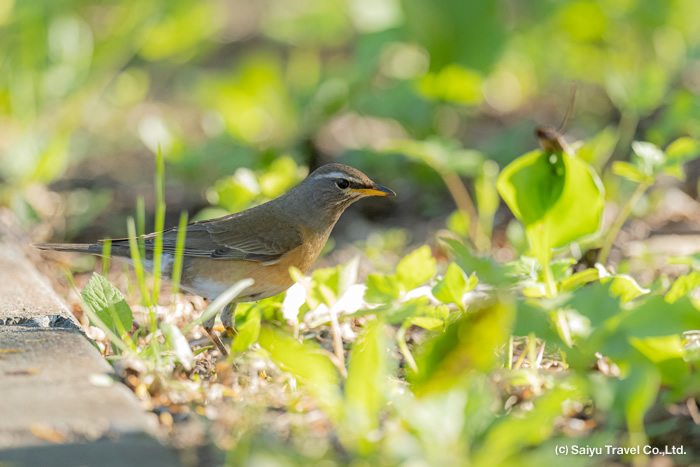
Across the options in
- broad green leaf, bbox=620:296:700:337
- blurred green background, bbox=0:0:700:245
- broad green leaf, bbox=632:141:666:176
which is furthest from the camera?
blurred green background, bbox=0:0:700:245

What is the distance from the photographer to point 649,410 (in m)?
2.89

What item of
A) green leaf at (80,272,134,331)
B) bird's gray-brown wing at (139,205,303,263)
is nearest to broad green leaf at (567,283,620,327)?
green leaf at (80,272,134,331)

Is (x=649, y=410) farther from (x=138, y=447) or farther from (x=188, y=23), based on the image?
(x=188, y=23)

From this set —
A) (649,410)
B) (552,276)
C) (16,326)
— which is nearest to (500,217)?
(552,276)

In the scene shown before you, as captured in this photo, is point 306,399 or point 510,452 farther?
point 306,399

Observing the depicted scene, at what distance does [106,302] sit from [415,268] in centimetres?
132

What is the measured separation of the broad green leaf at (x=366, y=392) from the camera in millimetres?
2346

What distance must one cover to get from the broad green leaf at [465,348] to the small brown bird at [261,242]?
1684mm

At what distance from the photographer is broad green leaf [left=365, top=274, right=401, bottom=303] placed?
3.26 meters

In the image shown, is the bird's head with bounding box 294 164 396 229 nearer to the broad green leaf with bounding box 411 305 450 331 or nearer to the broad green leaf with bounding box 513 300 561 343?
the broad green leaf with bounding box 411 305 450 331

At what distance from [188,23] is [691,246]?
5.97 m

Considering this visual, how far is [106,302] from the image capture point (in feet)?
11.2

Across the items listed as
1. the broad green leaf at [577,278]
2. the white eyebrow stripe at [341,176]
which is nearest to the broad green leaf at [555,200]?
the broad green leaf at [577,278]

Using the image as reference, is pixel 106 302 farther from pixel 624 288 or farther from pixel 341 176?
pixel 624 288
